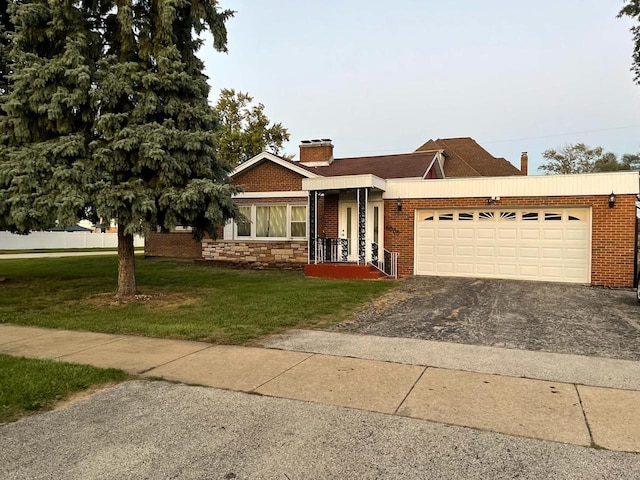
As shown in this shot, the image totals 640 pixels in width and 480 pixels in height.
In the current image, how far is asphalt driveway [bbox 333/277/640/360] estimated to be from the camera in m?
7.10

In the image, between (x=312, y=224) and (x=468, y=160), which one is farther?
(x=468, y=160)

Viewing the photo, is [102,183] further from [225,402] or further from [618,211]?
[618,211]

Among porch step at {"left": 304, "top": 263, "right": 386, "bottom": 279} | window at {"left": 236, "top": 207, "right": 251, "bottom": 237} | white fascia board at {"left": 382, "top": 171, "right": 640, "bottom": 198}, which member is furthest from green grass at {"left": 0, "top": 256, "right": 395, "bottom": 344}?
white fascia board at {"left": 382, "top": 171, "right": 640, "bottom": 198}

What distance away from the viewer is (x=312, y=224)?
16.5m

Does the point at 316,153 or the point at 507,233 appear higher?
the point at 316,153

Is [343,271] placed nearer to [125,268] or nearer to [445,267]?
[445,267]

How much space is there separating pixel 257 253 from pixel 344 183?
5172 mm

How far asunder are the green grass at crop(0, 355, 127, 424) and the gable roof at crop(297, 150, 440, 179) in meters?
13.8

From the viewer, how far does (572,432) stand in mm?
3883

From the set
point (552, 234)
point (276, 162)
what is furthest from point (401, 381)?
point (276, 162)

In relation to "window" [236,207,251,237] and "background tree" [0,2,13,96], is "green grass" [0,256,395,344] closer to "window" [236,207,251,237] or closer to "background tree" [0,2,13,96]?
"window" [236,207,251,237]

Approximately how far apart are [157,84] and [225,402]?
8.23m

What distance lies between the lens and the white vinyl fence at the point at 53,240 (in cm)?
3981

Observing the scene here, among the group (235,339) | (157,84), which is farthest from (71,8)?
(235,339)
